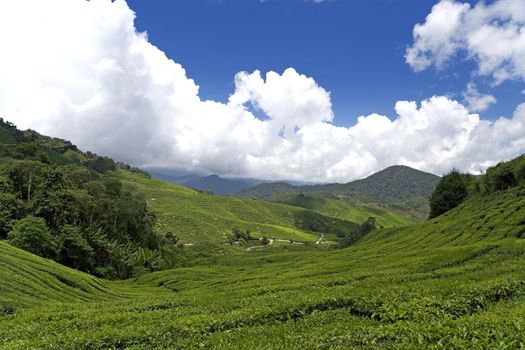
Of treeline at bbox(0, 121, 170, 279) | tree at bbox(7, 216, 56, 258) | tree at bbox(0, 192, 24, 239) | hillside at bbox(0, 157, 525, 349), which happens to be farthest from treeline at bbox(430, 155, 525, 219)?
tree at bbox(0, 192, 24, 239)

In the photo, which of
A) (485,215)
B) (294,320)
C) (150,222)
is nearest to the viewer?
(294,320)

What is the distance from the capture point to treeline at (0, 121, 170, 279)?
94.1 meters

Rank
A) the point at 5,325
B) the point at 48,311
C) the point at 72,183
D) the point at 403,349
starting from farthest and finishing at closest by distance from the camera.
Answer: the point at 72,183
the point at 48,311
the point at 5,325
the point at 403,349

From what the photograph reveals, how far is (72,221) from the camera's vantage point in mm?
110812

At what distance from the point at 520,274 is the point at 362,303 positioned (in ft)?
46.6

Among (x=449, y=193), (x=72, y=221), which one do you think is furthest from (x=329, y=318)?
(x=449, y=193)

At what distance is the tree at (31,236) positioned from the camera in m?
86.2

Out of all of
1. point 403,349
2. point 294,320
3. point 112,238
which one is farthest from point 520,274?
point 112,238

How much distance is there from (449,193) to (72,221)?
144m

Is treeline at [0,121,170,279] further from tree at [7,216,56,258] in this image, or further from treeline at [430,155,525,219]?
treeline at [430,155,525,219]

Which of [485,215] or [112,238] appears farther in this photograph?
[112,238]

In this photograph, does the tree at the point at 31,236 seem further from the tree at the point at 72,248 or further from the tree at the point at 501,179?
the tree at the point at 501,179

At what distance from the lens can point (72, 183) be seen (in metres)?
127

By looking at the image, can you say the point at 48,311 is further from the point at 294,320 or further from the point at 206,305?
the point at 294,320
